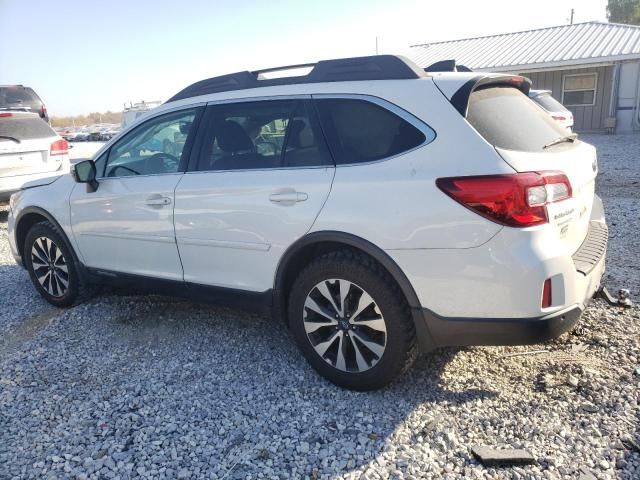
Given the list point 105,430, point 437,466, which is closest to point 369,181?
point 437,466

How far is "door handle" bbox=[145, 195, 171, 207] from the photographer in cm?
375

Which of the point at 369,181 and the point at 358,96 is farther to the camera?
the point at 358,96

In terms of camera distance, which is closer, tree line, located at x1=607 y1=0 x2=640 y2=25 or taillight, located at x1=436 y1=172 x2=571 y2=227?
taillight, located at x1=436 y1=172 x2=571 y2=227

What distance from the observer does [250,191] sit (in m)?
3.33

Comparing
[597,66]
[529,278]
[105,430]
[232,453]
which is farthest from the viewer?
[597,66]

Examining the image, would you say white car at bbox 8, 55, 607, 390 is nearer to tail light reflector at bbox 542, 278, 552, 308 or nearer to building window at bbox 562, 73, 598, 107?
tail light reflector at bbox 542, 278, 552, 308

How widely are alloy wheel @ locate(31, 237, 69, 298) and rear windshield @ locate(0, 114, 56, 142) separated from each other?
12.9 ft

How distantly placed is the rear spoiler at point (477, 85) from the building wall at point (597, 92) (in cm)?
1901

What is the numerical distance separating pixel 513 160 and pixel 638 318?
214 cm

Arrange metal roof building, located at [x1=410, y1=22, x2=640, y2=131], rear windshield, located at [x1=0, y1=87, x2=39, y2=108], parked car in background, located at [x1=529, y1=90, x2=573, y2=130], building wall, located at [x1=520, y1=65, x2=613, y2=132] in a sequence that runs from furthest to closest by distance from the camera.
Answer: building wall, located at [x1=520, y1=65, x2=613, y2=132], metal roof building, located at [x1=410, y1=22, x2=640, y2=131], rear windshield, located at [x1=0, y1=87, x2=39, y2=108], parked car in background, located at [x1=529, y1=90, x2=573, y2=130]

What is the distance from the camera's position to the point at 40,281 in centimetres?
488

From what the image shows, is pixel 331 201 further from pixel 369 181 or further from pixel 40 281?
pixel 40 281

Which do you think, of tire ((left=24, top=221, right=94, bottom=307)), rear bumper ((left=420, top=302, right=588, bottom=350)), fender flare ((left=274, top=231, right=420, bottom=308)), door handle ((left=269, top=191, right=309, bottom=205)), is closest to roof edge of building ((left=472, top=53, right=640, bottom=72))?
tire ((left=24, top=221, right=94, bottom=307))

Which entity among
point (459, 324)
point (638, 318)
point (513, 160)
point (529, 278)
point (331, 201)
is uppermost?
point (513, 160)
